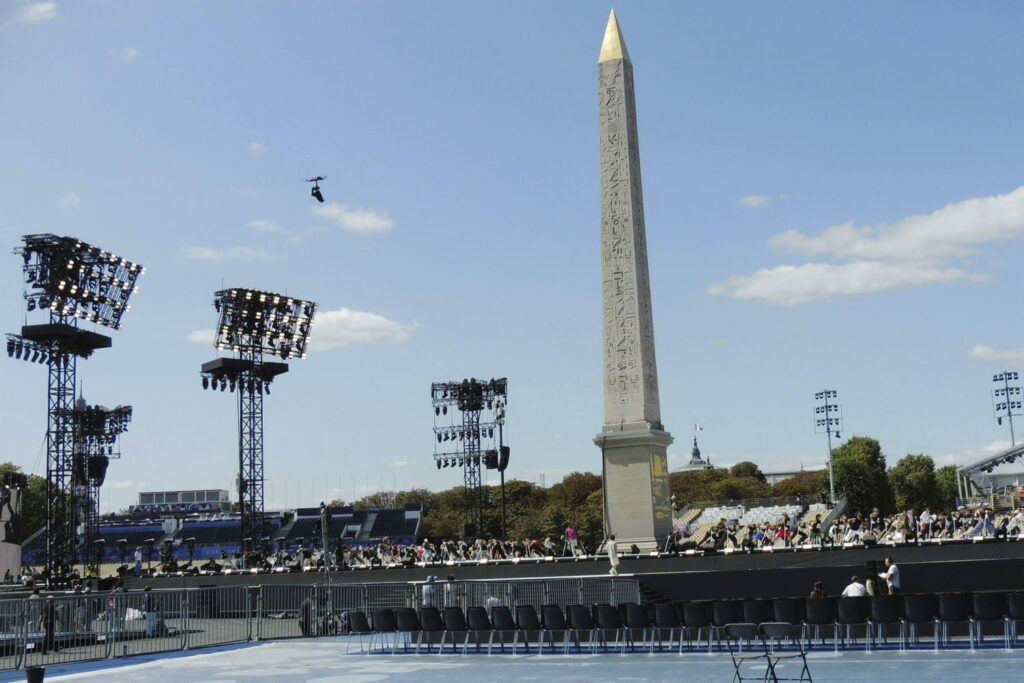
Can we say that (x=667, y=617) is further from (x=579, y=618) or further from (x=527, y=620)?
(x=527, y=620)

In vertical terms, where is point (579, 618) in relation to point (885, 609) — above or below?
below

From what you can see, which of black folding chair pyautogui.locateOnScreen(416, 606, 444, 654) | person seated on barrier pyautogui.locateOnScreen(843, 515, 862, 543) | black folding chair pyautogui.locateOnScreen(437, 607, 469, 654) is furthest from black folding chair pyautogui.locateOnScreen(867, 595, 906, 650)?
person seated on barrier pyautogui.locateOnScreen(843, 515, 862, 543)

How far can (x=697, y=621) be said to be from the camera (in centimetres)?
1852

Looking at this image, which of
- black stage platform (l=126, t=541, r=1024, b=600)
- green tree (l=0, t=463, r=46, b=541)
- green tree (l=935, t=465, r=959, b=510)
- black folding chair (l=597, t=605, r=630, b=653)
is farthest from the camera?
green tree (l=935, t=465, r=959, b=510)

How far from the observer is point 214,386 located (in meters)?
52.9

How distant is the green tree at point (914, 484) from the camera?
112938 mm

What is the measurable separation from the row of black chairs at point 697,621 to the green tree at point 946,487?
111 metres

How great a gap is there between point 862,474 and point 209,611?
269ft

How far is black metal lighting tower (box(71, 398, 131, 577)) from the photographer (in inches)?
2378

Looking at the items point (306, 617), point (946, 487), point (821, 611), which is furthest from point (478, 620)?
point (946, 487)

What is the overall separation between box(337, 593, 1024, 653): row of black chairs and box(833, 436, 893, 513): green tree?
7696 cm

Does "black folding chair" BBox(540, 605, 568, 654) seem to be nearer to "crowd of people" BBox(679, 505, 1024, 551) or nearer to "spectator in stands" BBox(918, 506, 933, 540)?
"crowd of people" BBox(679, 505, 1024, 551)

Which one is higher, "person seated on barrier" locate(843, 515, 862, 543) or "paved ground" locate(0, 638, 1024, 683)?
"person seated on barrier" locate(843, 515, 862, 543)

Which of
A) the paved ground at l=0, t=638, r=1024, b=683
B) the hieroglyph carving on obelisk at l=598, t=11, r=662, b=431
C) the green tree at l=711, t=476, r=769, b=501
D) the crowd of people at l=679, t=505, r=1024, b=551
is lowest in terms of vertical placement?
the paved ground at l=0, t=638, r=1024, b=683
